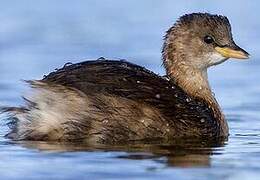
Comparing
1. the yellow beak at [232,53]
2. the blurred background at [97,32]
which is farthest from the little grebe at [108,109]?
the blurred background at [97,32]

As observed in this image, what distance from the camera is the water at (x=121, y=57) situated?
35.3 ft

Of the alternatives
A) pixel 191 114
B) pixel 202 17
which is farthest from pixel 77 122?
pixel 202 17

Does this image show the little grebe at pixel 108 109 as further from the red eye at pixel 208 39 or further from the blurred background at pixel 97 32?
the blurred background at pixel 97 32

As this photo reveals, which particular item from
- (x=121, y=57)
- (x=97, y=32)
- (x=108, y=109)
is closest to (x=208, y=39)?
(x=108, y=109)

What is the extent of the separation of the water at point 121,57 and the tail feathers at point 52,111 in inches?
8.0

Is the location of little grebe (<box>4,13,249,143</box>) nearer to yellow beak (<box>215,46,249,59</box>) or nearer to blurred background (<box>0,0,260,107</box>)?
yellow beak (<box>215,46,249,59</box>)

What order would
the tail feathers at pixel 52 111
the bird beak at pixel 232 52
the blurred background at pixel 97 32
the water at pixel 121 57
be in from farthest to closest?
the blurred background at pixel 97 32
the bird beak at pixel 232 52
the tail feathers at pixel 52 111
the water at pixel 121 57

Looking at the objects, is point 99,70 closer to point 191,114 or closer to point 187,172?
point 191,114

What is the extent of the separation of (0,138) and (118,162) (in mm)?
2060

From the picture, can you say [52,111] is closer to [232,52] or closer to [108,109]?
[108,109]

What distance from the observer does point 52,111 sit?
12.2 metres

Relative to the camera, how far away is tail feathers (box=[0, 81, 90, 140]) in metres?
12.2

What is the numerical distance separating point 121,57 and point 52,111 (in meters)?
5.96

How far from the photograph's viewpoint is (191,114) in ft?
42.2
